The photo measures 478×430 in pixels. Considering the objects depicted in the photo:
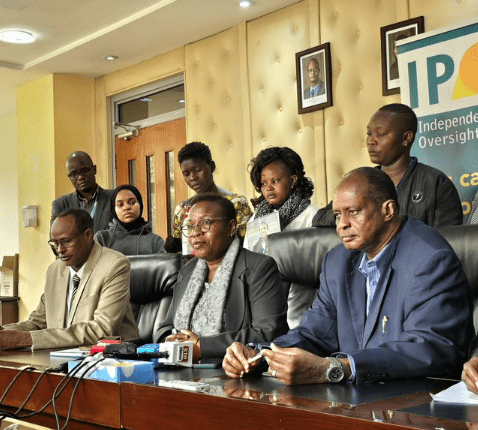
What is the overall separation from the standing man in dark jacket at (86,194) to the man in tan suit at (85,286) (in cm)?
153

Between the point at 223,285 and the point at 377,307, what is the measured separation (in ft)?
2.38

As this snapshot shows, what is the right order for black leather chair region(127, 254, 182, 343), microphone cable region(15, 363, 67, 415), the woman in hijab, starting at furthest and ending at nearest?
the woman in hijab, black leather chair region(127, 254, 182, 343), microphone cable region(15, 363, 67, 415)

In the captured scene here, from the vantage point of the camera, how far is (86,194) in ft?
15.7

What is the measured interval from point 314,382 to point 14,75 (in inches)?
231

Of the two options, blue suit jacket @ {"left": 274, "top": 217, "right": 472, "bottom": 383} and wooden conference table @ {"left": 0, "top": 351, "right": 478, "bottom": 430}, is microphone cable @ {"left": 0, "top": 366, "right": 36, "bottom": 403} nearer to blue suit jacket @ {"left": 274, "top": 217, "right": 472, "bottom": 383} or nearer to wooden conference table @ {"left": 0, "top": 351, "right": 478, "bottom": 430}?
wooden conference table @ {"left": 0, "top": 351, "right": 478, "bottom": 430}

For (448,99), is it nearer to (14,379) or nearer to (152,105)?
(14,379)

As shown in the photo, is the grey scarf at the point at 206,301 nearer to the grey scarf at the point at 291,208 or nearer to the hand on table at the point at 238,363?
the hand on table at the point at 238,363

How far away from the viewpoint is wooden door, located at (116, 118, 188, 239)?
20.4 ft

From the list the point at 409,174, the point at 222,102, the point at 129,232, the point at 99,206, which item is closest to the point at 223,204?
the point at 409,174

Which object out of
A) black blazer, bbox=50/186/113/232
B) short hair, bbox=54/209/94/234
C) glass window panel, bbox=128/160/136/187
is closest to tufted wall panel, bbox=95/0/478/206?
glass window panel, bbox=128/160/136/187

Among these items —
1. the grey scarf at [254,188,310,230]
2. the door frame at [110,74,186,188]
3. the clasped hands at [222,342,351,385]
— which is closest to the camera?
the clasped hands at [222,342,351,385]

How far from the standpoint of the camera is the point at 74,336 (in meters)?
2.70

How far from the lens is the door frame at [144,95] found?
20.4ft

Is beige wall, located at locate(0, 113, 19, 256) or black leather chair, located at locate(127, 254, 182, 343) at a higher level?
beige wall, located at locate(0, 113, 19, 256)
